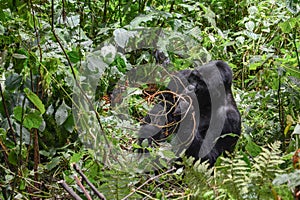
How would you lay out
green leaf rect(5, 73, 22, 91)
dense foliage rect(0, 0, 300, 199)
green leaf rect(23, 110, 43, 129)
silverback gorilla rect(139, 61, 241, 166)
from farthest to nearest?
silverback gorilla rect(139, 61, 241, 166) → green leaf rect(5, 73, 22, 91) → green leaf rect(23, 110, 43, 129) → dense foliage rect(0, 0, 300, 199)

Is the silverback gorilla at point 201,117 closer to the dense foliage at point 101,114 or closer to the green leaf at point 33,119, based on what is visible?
the dense foliage at point 101,114

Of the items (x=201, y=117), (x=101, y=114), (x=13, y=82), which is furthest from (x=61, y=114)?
(x=201, y=117)

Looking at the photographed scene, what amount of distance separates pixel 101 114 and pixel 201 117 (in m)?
0.32

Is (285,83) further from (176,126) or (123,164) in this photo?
(123,164)

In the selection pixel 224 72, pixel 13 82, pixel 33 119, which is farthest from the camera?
pixel 224 72

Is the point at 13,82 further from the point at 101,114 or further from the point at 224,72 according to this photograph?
the point at 224,72

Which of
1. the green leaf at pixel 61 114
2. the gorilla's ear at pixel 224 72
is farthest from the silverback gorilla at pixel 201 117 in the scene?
the green leaf at pixel 61 114

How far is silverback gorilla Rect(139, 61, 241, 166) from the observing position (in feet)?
5.33

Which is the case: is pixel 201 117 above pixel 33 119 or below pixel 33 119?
below

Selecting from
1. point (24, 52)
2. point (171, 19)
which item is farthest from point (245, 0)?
point (24, 52)

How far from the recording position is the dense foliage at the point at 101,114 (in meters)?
0.56

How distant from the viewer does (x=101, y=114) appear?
1.67 metres

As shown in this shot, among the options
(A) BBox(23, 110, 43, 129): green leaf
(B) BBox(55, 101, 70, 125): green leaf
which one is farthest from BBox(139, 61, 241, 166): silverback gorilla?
(A) BBox(23, 110, 43, 129): green leaf

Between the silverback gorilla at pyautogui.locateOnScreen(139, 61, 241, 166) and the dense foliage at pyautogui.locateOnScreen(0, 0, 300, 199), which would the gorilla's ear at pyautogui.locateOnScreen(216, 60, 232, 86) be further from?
the dense foliage at pyautogui.locateOnScreen(0, 0, 300, 199)
